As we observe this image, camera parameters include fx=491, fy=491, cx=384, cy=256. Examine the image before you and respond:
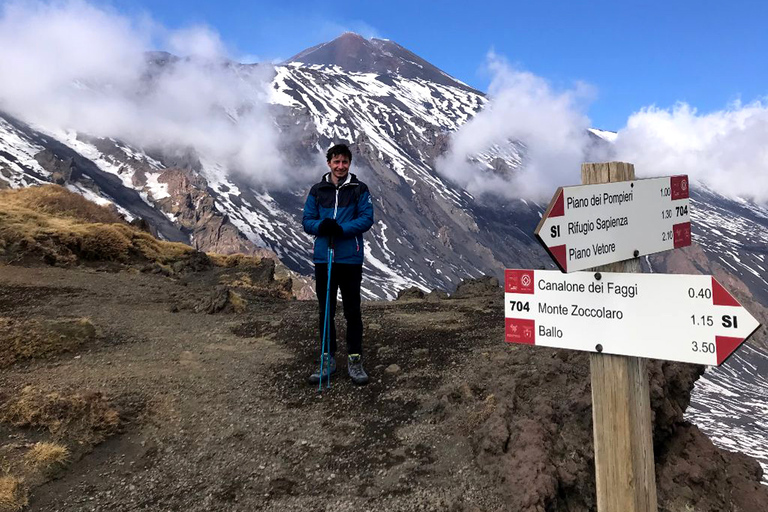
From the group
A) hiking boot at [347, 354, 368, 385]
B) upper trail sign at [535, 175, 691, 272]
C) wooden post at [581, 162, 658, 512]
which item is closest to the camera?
upper trail sign at [535, 175, 691, 272]

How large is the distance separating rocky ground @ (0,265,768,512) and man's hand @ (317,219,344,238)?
246 centimetres

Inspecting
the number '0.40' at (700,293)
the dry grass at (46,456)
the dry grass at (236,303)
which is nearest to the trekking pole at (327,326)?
the dry grass at (46,456)

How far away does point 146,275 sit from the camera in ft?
54.7

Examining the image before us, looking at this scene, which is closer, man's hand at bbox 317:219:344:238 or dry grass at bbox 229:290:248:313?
man's hand at bbox 317:219:344:238

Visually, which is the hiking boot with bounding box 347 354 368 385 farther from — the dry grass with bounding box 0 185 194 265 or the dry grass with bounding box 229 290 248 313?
the dry grass with bounding box 0 185 194 265

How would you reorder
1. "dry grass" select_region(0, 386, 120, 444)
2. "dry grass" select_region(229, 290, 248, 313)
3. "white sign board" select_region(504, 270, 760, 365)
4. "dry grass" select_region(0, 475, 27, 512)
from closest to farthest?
"white sign board" select_region(504, 270, 760, 365)
"dry grass" select_region(0, 475, 27, 512)
"dry grass" select_region(0, 386, 120, 444)
"dry grass" select_region(229, 290, 248, 313)

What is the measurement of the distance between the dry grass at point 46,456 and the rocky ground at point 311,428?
0.03m

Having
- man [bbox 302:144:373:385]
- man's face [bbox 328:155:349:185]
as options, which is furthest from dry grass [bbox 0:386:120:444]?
man's face [bbox 328:155:349:185]

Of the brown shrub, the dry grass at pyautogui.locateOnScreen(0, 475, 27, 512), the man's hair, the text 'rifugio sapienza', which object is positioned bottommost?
the dry grass at pyautogui.locateOnScreen(0, 475, 27, 512)

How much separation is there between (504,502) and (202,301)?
10.1m

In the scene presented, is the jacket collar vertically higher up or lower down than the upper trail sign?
higher up

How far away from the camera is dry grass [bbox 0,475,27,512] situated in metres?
4.73

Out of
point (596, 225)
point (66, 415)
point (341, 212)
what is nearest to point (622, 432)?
point (596, 225)

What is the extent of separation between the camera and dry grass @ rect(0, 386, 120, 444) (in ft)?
19.6
